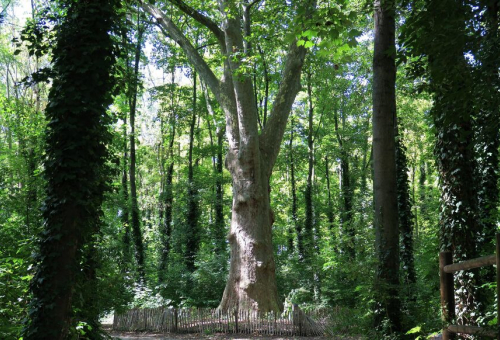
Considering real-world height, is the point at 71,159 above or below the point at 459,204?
above

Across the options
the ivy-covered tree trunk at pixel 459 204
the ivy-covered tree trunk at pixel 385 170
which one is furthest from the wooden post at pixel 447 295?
the ivy-covered tree trunk at pixel 385 170

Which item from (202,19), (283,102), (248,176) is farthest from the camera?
(283,102)

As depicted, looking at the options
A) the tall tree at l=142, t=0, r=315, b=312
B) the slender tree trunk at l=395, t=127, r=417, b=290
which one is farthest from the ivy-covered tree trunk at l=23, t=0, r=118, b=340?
the slender tree trunk at l=395, t=127, r=417, b=290

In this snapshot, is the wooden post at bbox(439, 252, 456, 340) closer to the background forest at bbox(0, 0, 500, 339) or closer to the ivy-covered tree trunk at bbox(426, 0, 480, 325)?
the background forest at bbox(0, 0, 500, 339)

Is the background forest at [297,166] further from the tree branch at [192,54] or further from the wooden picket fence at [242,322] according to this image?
the wooden picket fence at [242,322]

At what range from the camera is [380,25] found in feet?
21.4

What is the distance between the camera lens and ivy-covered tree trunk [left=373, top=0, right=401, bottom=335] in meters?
6.19

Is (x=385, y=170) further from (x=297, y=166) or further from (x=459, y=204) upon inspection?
(x=297, y=166)

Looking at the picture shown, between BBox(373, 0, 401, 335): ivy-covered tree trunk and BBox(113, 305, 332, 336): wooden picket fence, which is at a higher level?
BBox(373, 0, 401, 335): ivy-covered tree trunk

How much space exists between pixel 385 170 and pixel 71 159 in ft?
14.6

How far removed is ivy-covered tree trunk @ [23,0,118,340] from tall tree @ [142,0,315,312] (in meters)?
6.24

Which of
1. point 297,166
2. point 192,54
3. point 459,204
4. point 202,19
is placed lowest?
point 459,204

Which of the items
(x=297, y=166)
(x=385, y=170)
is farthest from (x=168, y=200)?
(x=385, y=170)

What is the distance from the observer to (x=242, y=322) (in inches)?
453
